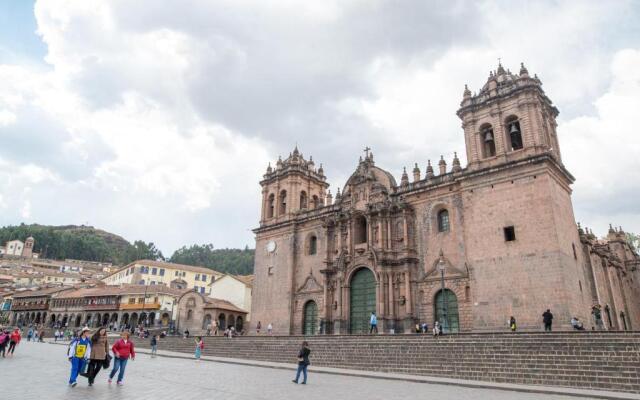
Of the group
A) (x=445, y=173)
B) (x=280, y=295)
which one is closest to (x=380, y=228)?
(x=445, y=173)

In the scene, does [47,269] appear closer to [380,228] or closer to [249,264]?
[249,264]

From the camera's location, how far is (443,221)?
2652cm

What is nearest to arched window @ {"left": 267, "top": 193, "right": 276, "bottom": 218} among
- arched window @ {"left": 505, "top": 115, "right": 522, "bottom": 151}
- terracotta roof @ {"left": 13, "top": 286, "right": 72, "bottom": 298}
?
arched window @ {"left": 505, "top": 115, "right": 522, "bottom": 151}

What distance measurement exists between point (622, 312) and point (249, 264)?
266 ft

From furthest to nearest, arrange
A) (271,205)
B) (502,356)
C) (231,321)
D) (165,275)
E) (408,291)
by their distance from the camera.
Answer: (165,275) → (231,321) → (271,205) → (408,291) → (502,356)

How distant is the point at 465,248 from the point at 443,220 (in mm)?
2838

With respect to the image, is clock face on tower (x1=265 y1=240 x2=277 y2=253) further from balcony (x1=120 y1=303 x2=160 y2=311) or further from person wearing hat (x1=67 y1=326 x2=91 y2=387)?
person wearing hat (x1=67 y1=326 x2=91 y2=387)

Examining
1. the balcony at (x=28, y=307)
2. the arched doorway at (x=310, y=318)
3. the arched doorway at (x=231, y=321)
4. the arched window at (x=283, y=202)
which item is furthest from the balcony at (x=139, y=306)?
the arched doorway at (x=310, y=318)

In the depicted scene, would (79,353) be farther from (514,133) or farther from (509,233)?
(514,133)

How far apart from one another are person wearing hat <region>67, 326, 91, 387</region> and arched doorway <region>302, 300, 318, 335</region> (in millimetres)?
21703

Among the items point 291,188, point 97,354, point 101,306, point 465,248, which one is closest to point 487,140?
point 465,248

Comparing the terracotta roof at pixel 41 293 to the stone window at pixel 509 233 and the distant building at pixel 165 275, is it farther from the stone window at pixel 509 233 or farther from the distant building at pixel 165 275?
the stone window at pixel 509 233

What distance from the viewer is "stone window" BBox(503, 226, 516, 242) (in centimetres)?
2242

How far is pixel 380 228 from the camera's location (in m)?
27.8
